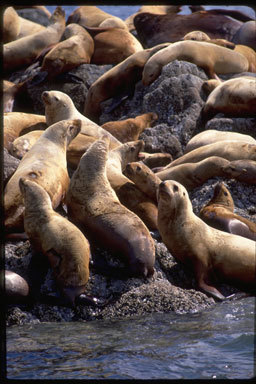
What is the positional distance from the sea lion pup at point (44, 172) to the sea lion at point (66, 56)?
13.2ft

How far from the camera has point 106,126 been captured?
11500mm

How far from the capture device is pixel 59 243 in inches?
266

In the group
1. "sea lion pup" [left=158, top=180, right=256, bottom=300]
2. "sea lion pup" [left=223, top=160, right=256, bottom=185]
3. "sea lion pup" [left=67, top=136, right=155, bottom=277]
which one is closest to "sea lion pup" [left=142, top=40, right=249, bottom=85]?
"sea lion pup" [left=223, top=160, right=256, bottom=185]

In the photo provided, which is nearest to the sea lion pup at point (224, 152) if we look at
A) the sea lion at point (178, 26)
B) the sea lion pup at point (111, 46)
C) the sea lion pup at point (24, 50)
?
the sea lion pup at point (111, 46)

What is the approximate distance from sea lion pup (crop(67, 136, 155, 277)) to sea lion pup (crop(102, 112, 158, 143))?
3.03 meters

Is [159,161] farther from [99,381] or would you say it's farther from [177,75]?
[99,381]

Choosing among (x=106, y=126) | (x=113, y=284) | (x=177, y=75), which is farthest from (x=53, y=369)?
(x=177, y=75)

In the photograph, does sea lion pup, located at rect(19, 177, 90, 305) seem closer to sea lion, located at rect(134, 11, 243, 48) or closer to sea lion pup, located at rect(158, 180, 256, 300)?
sea lion pup, located at rect(158, 180, 256, 300)

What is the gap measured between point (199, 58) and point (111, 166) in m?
4.34

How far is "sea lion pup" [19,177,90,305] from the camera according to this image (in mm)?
6664

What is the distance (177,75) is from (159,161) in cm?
217

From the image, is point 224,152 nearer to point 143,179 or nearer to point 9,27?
point 143,179

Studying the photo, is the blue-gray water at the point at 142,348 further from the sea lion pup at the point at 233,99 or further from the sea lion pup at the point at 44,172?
the sea lion pup at the point at 233,99

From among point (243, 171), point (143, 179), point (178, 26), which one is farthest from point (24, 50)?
point (243, 171)
